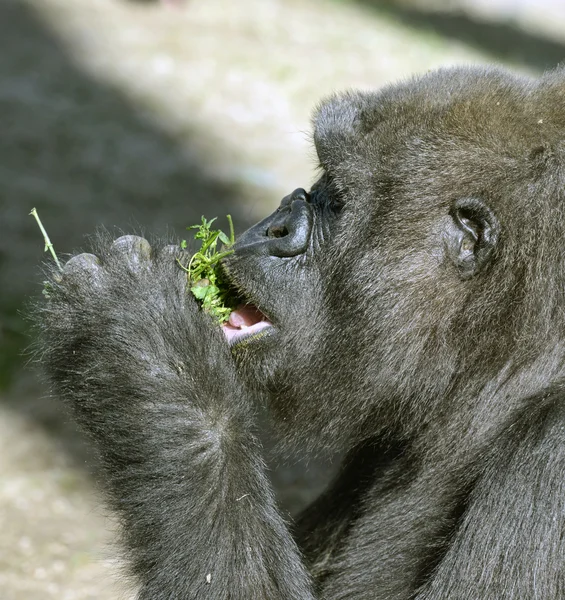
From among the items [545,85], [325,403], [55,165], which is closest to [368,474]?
[325,403]

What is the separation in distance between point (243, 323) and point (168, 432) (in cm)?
49

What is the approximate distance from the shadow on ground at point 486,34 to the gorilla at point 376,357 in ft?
25.8

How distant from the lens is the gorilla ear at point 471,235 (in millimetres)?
2605

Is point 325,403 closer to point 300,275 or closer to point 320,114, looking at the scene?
point 300,275

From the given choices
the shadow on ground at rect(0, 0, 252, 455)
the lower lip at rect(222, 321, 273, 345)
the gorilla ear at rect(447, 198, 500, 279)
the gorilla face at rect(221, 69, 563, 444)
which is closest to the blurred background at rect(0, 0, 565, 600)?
the shadow on ground at rect(0, 0, 252, 455)

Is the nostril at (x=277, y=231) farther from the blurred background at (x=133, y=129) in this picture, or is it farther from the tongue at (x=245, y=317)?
the blurred background at (x=133, y=129)

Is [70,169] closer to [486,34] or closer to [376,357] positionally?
[376,357]

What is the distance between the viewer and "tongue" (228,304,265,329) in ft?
9.78

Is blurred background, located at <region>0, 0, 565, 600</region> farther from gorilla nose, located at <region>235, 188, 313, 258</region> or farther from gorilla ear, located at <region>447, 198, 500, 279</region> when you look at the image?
gorilla ear, located at <region>447, 198, 500, 279</region>

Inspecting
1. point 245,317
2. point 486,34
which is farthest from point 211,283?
point 486,34

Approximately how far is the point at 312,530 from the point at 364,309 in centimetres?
115

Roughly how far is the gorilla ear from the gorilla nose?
480mm

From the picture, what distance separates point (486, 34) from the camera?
436 inches

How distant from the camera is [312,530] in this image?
139 inches
